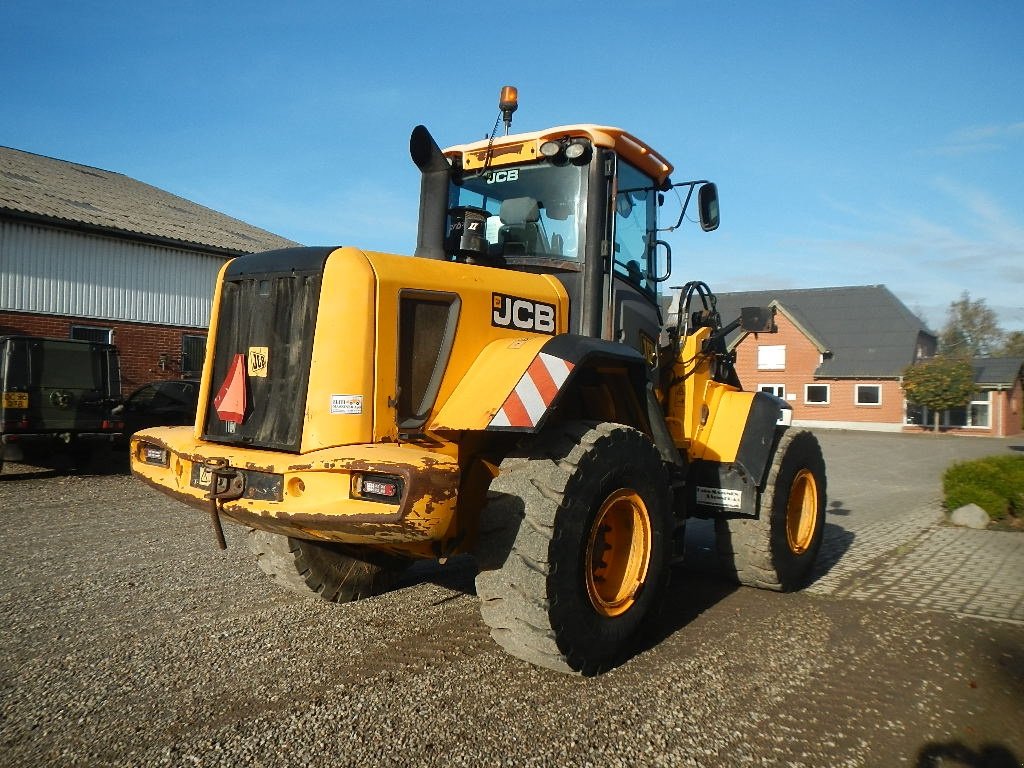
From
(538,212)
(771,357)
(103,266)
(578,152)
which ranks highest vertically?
(103,266)

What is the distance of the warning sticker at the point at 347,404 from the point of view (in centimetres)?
349

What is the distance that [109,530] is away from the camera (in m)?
7.63

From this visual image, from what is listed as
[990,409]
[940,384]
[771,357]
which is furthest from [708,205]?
[990,409]

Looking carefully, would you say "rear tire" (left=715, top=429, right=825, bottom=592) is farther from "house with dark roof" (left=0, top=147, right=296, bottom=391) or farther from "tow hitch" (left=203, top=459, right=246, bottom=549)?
"house with dark roof" (left=0, top=147, right=296, bottom=391)

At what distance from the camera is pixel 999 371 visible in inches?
1476

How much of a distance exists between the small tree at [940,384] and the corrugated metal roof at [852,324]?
2796 mm

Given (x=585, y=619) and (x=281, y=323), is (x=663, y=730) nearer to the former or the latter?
(x=585, y=619)

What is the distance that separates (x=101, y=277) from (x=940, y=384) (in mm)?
32873

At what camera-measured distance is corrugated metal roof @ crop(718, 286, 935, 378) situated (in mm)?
39188

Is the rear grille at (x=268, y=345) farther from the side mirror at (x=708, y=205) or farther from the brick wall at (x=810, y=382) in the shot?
the brick wall at (x=810, y=382)

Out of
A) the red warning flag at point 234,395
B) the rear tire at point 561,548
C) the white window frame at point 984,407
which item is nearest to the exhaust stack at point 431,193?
the red warning flag at point 234,395

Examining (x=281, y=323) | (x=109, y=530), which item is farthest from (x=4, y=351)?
(x=281, y=323)

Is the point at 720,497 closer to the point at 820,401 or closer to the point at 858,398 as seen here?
the point at 858,398

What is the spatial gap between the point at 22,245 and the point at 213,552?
41.7ft
